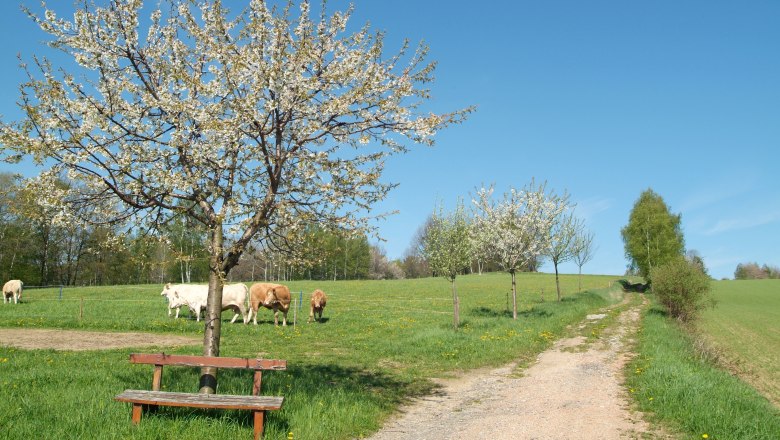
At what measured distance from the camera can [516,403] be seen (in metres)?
10.6

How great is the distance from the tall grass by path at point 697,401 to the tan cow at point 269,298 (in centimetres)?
1660

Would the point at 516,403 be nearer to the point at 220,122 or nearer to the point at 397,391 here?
the point at 397,391

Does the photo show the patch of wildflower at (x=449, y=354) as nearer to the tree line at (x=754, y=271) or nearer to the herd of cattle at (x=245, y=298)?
the herd of cattle at (x=245, y=298)

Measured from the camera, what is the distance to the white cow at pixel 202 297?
26.5 metres

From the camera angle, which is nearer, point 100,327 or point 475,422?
point 475,422

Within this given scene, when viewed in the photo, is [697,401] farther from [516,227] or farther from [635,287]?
[635,287]

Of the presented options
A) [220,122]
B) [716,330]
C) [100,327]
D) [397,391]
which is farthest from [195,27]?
[716,330]

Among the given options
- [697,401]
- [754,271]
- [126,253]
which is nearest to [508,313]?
[697,401]

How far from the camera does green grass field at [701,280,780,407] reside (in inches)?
710

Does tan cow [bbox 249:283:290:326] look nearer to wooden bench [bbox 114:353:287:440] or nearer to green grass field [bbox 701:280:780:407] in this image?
wooden bench [bbox 114:353:287:440]

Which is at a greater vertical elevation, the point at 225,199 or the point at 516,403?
the point at 225,199

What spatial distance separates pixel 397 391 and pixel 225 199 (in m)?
5.74

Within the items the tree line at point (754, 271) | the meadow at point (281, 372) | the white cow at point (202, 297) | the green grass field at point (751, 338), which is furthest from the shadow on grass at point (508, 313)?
A: the tree line at point (754, 271)

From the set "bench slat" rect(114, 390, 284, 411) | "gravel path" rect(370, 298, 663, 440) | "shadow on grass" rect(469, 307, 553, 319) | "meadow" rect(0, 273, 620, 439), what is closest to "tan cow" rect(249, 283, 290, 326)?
"meadow" rect(0, 273, 620, 439)
